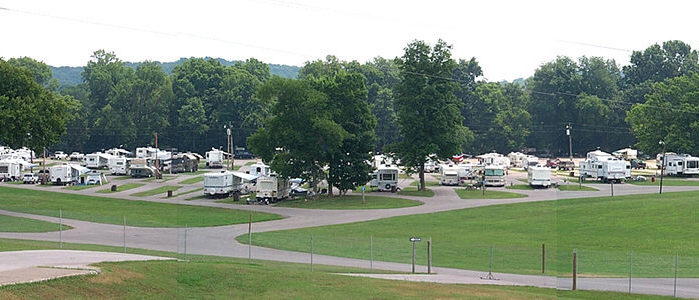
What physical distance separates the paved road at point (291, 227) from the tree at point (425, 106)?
4.96 m

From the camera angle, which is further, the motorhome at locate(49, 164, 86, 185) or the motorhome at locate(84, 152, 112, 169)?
the motorhome at locate(84, 152, 112, 169)

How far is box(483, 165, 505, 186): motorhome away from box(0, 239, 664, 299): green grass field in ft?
179

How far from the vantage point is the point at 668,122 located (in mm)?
102625

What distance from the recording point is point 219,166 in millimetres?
117562

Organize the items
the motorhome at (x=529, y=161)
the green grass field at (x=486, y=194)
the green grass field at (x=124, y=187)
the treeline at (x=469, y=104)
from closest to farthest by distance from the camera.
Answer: the green grass field at (x=486, y=194) → the green grass field at (x=124, y=187) → the treeline at (x=469, y=104) → the motorhome at (x=529, y=161)

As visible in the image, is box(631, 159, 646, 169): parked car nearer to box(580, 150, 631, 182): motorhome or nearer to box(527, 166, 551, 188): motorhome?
box(580, 150, 631, 182): motorhome

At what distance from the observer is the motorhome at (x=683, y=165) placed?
9706 cm

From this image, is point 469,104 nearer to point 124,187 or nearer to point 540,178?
point 540,178

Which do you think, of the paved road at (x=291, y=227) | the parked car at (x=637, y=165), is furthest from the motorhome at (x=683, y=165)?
the paved road at (x=291, y=227)

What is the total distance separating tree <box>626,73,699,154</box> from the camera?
100 m

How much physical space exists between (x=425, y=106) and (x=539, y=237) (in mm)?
36234

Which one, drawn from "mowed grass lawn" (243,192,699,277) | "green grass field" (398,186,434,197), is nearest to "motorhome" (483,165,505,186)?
"green grass field" (398,186,434,197)

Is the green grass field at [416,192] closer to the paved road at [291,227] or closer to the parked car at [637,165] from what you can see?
the paved road at [291,227]

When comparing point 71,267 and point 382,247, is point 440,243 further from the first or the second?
point 71,267
